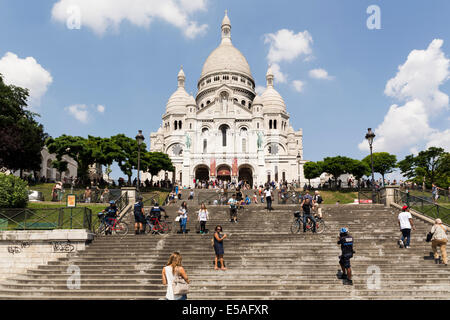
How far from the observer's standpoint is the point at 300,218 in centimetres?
1354

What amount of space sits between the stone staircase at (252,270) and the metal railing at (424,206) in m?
2.27

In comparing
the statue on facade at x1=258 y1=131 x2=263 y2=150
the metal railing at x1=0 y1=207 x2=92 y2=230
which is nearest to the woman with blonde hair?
the metal railing at x1=0 y1=207 x2=92 y2=230

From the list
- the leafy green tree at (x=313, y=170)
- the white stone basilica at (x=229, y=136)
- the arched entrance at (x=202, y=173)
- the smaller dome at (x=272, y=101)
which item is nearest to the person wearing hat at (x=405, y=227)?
the leafy green tree at (x=313, y=170)

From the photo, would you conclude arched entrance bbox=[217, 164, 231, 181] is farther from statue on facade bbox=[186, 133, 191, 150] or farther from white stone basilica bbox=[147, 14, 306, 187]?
statue on facade bbox=[186, 133, 191, 150]

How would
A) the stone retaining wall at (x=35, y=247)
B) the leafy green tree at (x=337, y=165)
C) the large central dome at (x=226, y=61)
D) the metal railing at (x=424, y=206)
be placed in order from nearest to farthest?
the stone retaining wall at (x=35, y=247) < the metal railing at (x=424, y=206) < the leafy green tree at (x=337, y=165) < the large central dome at (x=226, y=61)

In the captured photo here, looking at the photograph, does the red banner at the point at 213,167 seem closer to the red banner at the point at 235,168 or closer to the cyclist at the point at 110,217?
the red banner at the point at 235,168

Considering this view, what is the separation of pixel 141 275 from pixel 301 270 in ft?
15.7

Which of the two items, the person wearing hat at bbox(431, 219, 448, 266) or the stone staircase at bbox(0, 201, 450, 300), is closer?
the stone staircase at bbox(0, 201, 450, 300)

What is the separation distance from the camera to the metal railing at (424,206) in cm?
1512

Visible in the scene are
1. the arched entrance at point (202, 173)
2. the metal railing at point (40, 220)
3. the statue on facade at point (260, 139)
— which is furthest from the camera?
the arched entrance at point (202, 173)

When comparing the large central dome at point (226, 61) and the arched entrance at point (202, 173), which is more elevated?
the large central dome at point (226, 61)

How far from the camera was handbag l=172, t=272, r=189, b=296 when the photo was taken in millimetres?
5746

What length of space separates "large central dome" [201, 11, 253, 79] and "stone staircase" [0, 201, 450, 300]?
65320 millimetres
